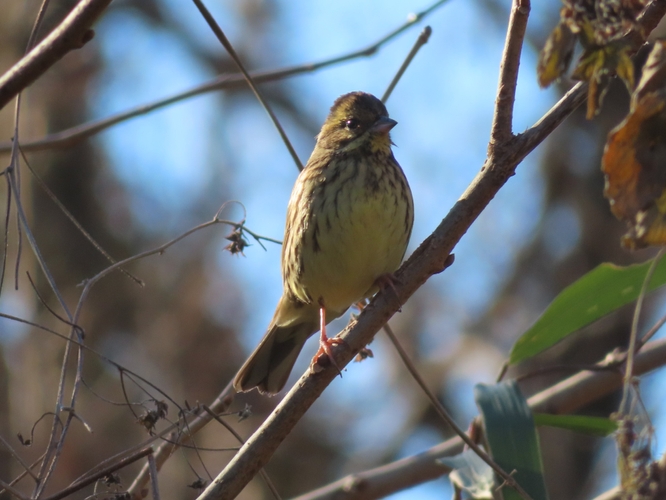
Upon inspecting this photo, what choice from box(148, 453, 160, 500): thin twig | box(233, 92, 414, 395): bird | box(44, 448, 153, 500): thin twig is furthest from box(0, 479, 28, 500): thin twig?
box(233, 92, 414, 395): bird

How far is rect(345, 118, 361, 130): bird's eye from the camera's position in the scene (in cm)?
394

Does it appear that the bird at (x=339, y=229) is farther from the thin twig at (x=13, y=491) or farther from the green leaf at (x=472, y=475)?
the thin twig at (x=13, y=491)

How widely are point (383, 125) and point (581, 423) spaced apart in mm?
1617

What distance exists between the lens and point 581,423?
2789 millimetres

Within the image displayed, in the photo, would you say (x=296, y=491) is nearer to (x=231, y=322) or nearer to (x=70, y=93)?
(x=231, y=322)

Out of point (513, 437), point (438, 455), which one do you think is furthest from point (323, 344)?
point (513, 437)

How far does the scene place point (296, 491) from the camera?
8.86m

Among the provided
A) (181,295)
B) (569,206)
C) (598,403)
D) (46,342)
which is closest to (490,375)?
(598,403)

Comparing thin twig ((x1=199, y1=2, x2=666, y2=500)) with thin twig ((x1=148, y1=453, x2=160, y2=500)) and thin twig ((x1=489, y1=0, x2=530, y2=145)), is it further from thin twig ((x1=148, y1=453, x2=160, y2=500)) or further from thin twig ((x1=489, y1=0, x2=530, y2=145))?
thin twig ((x1=148, y1=453, x2=160, y2=500))

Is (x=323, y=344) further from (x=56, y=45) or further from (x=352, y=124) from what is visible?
(x=56, y=45)

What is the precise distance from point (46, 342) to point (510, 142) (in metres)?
6.82

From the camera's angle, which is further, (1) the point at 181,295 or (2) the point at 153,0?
(2) the point at 153,0

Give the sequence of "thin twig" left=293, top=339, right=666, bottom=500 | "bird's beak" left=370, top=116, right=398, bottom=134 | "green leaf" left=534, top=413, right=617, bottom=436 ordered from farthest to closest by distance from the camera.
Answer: "bird's beak" left=370, top=116, right=398, bottom=134
"thin twig" left=293, top=339, right=666, bottom=500
"green leaf" left=534, top=413, right=617, bottom=436

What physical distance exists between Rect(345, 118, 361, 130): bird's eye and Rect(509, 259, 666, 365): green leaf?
1.41 m
